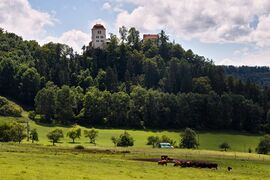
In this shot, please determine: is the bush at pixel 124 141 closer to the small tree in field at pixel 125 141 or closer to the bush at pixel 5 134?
the small tree in field at pixel 125 141

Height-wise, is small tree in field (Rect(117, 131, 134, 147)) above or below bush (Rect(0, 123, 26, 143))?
below

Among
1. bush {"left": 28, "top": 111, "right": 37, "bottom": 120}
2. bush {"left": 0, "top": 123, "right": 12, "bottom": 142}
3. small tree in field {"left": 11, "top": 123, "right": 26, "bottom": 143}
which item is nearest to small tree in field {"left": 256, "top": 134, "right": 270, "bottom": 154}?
small tree in field {"left": 11, "top": 123, "right": 26, "bottom": 143}

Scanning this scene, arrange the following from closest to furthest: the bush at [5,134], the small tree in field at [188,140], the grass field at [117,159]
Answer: the grass field at [117,159] → the bush at [5,134] → the small tree in field at [188,140]

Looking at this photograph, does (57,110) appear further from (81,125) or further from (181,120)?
(181,120)

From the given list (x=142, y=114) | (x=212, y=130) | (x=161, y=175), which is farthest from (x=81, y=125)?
(x=161, y=175)

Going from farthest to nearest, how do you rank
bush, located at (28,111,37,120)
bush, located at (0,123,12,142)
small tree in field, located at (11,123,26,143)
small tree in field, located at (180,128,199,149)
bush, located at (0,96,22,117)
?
bush, located at (28,111,37,120), bush, located at (0,96,22,117), small tree in field, located at (180,128,199,149), small tree in field, located at (11,123,26,143), bush, located at (0,123,12,142)

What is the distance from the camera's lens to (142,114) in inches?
7781

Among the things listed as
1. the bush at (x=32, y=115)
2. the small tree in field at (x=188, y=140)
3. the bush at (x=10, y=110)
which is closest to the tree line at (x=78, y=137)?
the small tree in field at (x=188, y=140)

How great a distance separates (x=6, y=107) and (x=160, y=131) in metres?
63.8

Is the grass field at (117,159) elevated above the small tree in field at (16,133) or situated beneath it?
situated beneath

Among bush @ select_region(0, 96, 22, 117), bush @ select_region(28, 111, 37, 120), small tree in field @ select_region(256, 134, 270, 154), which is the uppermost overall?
bush @ select_region(0, 96, 22, 117)

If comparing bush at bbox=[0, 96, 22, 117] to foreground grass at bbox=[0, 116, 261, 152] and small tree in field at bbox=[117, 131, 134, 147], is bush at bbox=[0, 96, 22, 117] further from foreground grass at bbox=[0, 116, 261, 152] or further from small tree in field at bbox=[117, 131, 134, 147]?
small tree in field at bbox=[117, 131, 134, 147]

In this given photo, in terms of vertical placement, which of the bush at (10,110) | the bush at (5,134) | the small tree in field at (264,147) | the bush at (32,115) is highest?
the bush at (10,110)

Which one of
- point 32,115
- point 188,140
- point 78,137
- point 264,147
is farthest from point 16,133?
point 264,147
